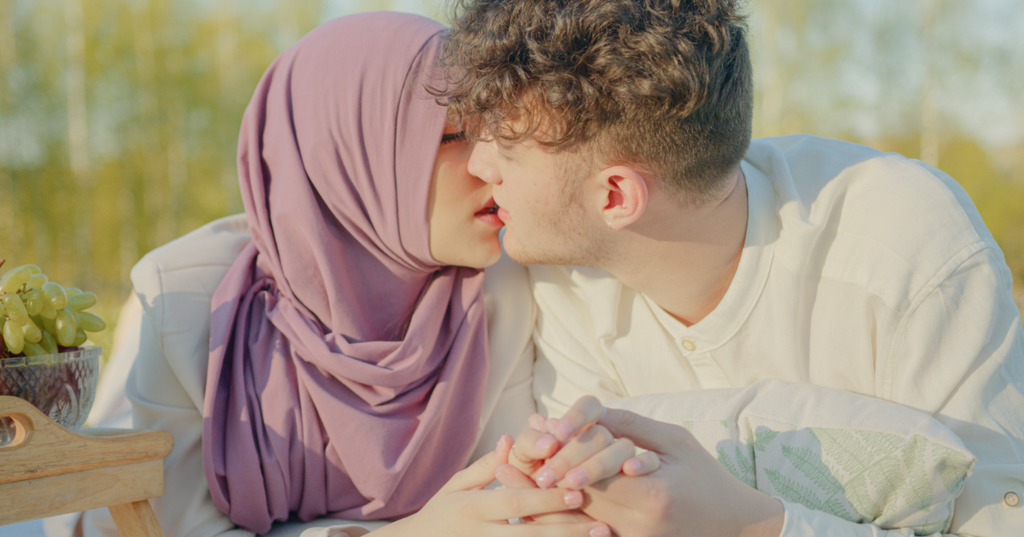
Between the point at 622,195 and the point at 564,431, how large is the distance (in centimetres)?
71

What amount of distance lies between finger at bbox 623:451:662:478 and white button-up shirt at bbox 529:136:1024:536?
326 millimetres

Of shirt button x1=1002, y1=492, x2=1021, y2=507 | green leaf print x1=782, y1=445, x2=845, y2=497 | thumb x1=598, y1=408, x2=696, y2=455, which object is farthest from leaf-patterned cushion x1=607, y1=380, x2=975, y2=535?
thumb x1=598, y1=408, x2=696, y2=455

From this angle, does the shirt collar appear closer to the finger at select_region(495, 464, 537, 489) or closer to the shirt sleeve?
the shirt sleeve

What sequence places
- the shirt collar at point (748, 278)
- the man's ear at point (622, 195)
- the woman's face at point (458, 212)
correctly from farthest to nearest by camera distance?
the woman's face at point (458, 212) < the shirt collar at point (748, 278) < the man's ear at point (622, 195)

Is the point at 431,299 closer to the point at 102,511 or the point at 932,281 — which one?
the point at 102,511

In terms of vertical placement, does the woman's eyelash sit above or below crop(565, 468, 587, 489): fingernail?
above

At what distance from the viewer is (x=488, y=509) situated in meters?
1.20

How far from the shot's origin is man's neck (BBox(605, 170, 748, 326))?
1692 mm

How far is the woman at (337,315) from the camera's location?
5.66 ft

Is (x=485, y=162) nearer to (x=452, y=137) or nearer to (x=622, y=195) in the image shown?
(x=452, y=137)

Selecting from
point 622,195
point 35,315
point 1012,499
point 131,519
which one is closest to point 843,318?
point 1012,499

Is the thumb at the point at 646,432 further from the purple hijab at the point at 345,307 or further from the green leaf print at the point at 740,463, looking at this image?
the purple hijab at the point at 345,307

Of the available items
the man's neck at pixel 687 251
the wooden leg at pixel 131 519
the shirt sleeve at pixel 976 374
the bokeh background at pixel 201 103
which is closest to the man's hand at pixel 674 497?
the shirt sleeve at pixel 976 374

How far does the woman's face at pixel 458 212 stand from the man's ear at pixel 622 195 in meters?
0.36
